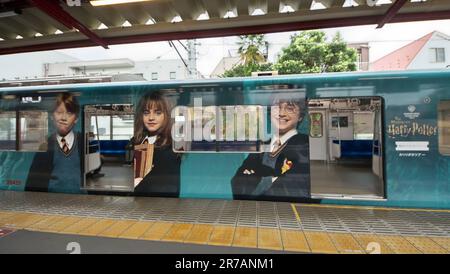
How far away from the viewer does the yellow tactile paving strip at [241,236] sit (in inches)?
142

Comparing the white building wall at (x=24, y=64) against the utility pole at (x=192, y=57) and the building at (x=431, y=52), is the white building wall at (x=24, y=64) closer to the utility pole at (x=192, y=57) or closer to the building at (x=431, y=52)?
the utility pole at (x=192, y=57)

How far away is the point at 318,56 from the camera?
58.9 feet

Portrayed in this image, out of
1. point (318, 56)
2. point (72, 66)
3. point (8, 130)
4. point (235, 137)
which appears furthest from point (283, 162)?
point (72, 66)

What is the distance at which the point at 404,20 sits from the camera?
16.5ft

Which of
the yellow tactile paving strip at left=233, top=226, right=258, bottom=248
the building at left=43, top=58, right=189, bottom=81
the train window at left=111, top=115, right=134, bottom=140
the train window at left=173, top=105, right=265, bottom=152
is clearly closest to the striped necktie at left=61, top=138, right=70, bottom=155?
the train window at left=173, top=105, right=265, bottom=152

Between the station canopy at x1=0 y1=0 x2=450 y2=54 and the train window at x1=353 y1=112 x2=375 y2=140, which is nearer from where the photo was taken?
the station canopy at x1=0 y1=0 x2=450 y2=54

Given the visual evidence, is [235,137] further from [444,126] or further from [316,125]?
[316,125]

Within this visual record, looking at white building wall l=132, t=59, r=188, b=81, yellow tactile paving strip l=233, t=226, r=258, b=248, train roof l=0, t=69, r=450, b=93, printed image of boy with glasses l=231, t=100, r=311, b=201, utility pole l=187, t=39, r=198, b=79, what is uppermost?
white building wall l=132, t=59, r=188, b=81

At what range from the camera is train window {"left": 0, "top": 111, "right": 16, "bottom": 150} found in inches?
266

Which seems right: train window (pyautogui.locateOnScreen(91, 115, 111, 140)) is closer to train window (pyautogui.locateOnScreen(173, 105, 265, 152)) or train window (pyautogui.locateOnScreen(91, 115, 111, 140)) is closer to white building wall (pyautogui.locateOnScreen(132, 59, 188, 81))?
train window (pyautogui.locateOnScreen(173, 105, 265, 152))

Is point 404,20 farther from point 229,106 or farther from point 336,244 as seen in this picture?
point 336,244

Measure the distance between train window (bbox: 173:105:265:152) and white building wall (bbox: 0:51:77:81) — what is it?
51.6 ft

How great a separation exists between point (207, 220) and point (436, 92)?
4692mm
